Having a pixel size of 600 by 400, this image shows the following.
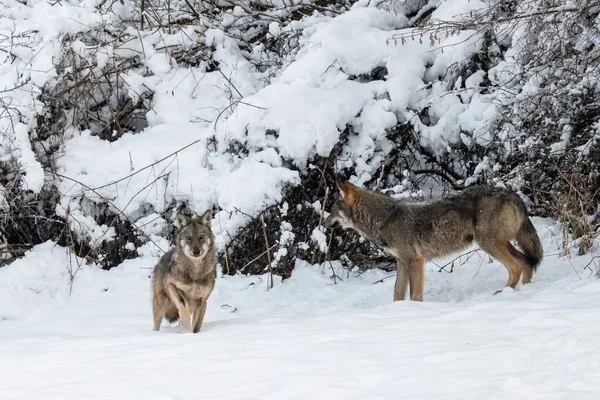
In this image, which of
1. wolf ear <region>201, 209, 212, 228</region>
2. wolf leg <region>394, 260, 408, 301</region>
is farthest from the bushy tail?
wolf ear <region>201, 209, 212, 228</region>

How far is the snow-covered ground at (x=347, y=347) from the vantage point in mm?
5707

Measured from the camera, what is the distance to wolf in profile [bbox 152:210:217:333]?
9133 mm

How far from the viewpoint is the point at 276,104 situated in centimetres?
1306

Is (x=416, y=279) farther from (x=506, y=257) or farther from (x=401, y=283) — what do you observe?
(x=506, y=257)

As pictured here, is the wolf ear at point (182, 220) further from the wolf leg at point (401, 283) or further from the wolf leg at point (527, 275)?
the wolf leg at point (527, 275)

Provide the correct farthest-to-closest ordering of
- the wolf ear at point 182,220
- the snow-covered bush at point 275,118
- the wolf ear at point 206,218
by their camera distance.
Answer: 1. the snow-covered bush at point 275,118
2. the wolf ear at point 206,218
3. the wolf ear at point 182,220

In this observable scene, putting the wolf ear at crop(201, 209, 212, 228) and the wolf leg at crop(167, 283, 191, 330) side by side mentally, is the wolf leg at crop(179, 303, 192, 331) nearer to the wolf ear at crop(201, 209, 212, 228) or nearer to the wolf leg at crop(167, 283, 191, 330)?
the wolf leg at crop(167, 283, 191, 330)

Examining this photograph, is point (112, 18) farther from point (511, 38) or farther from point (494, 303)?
point (494, 303)

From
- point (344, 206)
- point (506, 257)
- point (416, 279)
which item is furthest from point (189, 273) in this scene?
point (506, 257)

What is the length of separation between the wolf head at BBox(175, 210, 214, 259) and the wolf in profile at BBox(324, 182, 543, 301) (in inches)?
92.9

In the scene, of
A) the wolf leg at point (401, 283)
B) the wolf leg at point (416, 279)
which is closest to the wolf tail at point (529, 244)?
the wolf leg at point (416, 279)

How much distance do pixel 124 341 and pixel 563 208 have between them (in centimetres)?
612

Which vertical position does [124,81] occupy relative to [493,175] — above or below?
above

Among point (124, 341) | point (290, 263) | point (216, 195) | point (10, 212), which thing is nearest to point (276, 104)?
point (216, 195)
